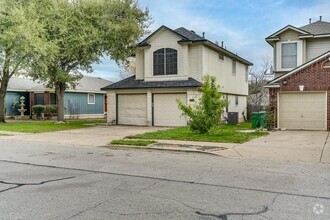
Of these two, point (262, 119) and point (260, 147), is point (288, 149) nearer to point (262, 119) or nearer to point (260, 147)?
point (260, 147)

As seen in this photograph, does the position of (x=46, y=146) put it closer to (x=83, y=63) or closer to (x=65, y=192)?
(x=65, y=192)

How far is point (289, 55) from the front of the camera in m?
20.7

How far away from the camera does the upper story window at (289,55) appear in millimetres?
20562

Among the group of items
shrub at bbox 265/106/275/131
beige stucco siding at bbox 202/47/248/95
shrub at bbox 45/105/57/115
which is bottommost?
shrub at bbox 265/106/275/131

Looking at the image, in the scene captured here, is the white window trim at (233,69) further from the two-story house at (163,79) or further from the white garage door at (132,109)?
the white garage door at (132,109)

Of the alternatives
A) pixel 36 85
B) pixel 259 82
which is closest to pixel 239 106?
pixel 259 82

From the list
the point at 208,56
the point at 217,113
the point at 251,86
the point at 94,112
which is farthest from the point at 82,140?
the point at 251,86

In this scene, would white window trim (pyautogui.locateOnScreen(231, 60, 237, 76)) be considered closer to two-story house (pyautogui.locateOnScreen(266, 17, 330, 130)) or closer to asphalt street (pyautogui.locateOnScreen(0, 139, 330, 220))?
two-story house (pyautogui.locateOnScreen(266, 17, 330, 130))

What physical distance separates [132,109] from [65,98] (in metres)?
11.0

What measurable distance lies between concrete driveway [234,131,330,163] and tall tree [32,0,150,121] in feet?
43.5

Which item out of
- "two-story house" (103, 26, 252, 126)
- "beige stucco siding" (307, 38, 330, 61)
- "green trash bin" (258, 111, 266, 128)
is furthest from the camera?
"two-story house" (103, 26, 252, 126)

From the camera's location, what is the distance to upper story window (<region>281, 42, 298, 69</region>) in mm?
20562

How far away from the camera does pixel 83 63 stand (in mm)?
24266

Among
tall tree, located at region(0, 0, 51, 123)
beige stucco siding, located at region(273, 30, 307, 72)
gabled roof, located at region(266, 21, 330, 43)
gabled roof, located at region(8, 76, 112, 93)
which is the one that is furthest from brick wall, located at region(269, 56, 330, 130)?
gabled roof, located at region(8, 76, 112, 93)
